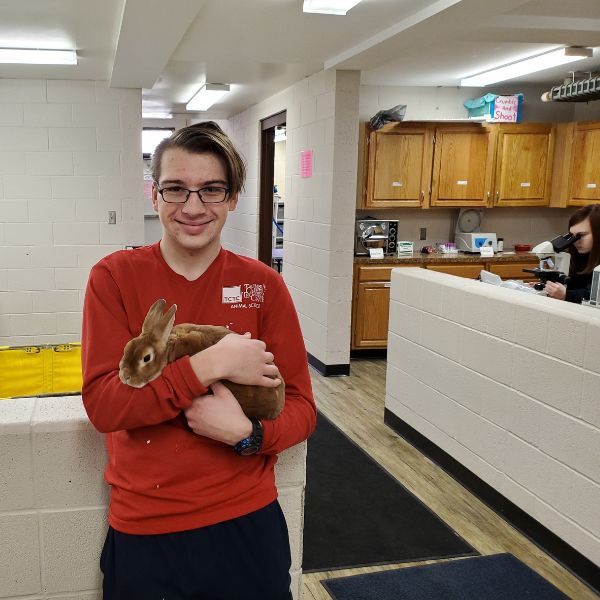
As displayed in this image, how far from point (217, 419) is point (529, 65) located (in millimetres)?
4879

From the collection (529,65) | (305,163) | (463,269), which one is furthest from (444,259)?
(529,65)

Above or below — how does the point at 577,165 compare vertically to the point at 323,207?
above

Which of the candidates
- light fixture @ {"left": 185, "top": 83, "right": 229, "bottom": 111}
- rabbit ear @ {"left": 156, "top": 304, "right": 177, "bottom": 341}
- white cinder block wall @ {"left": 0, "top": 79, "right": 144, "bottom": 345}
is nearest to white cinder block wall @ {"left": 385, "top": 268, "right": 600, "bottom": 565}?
rabbit ear @ {"left": 156, "top": 304, "right": 177, "bottom": 341}

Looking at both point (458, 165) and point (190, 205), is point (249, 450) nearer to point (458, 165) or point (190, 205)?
point (190, 205)

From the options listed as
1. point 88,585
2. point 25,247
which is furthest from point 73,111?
point 88,585

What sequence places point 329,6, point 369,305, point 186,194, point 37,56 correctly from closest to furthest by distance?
point 186,194 < point 329,6 < point 37,56 < point 369,305

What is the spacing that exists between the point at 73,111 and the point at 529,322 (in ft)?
14.5

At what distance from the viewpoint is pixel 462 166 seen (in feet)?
19.8

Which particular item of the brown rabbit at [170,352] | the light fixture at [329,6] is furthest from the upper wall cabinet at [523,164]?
the brown rabbit at [170,352]

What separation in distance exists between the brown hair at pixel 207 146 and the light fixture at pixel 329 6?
224 centimetres

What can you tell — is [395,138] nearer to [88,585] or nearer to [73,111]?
[73,111]

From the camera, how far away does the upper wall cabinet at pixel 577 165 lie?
19.0 feet

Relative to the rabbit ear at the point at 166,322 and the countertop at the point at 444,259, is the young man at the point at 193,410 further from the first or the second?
the countertop at the point at 444,259

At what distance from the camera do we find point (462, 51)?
4688mm
